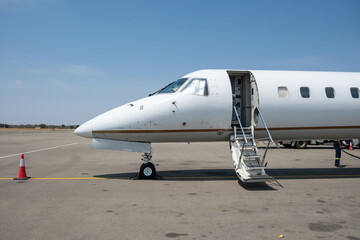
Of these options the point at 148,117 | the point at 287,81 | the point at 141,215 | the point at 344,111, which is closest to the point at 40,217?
the point at 141,215

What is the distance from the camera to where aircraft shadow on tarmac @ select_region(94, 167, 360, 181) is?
9.60 metres

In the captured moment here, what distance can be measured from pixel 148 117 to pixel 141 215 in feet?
12.5

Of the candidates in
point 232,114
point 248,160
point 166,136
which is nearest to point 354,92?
point 232,114

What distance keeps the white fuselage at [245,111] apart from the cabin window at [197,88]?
8cm

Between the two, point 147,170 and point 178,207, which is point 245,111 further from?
point 178,207

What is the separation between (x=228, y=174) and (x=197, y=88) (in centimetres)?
366

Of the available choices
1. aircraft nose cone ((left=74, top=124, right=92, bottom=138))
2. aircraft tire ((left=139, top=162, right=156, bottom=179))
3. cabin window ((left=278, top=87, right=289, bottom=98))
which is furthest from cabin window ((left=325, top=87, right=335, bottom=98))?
aircraft nose cone ((left=74, top=124, right=92, bottom=138))

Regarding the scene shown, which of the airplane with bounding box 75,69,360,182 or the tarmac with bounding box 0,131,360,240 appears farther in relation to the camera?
the airplane with bounding box 75,69,360,182

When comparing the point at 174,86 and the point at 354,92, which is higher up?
the point at 174,86

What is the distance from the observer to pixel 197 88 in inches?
356

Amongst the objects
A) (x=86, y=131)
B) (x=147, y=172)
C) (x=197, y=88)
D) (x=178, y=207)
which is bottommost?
(x=178, y=207)

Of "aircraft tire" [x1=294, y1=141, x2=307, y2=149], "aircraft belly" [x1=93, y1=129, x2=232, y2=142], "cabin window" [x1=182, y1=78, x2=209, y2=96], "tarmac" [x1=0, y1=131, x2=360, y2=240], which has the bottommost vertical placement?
"aircraft tire" [x1=294, y1=141, x2=307, y2=149]

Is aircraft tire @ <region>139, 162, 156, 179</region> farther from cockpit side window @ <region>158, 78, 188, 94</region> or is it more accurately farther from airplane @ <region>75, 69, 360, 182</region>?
cockpit side window @ <region>158, 78, 188, 94</region>

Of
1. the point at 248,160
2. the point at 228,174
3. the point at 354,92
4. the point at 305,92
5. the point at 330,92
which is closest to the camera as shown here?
the point at 248,160
